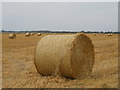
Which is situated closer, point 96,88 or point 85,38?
point 96,88

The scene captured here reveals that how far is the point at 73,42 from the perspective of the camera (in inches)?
324

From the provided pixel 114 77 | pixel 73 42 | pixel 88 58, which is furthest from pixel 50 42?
pixel 114 77

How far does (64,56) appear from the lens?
26.6 feet

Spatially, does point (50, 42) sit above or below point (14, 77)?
above

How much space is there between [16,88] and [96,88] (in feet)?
6.58

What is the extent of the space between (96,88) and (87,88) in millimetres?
209

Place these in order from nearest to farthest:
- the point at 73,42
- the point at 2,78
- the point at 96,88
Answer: the point at 96,88, the point at 73,42, the point at 2,78

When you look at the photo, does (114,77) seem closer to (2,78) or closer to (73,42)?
(73,42)

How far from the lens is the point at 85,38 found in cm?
911

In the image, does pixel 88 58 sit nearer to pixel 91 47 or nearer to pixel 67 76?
pixel 91 47

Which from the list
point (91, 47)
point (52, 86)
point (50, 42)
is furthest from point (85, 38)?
point (52, 86)

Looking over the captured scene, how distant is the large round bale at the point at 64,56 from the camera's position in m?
8.12

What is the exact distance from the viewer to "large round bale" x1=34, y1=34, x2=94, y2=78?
8.12m

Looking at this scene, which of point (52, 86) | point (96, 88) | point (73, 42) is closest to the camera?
point (96, 88)
